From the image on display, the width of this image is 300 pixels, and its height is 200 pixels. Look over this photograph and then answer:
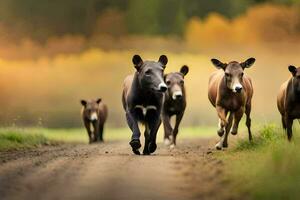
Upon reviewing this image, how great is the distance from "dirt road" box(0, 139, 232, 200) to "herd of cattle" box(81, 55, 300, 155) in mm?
1050

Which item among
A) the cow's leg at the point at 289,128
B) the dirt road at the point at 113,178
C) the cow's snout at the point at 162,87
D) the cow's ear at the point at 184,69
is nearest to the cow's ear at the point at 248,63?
the cow's leg at the point at 289,128

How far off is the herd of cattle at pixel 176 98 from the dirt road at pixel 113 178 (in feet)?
3.44

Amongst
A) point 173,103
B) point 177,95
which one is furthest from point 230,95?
point 173,103

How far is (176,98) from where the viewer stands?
1608cm

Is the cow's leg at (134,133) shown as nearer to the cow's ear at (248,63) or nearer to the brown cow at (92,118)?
the cow's ear at (248,63)

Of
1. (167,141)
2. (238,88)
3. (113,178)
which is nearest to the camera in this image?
(113,178)

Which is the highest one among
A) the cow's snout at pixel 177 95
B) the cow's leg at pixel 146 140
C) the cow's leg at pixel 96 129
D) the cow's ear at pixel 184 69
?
the cow's ear at pixel 184 69

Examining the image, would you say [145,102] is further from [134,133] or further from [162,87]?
[162,87]

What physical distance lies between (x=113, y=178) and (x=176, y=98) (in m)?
6.29

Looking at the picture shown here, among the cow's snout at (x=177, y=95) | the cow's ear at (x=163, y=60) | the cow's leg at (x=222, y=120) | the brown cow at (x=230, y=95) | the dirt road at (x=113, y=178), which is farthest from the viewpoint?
the cow's snout at (x=177, y=95)

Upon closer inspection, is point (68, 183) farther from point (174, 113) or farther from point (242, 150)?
point (174, 113)

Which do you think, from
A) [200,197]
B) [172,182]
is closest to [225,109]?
[172,182]

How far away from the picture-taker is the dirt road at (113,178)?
8.45 metres

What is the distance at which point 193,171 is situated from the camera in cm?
1095
